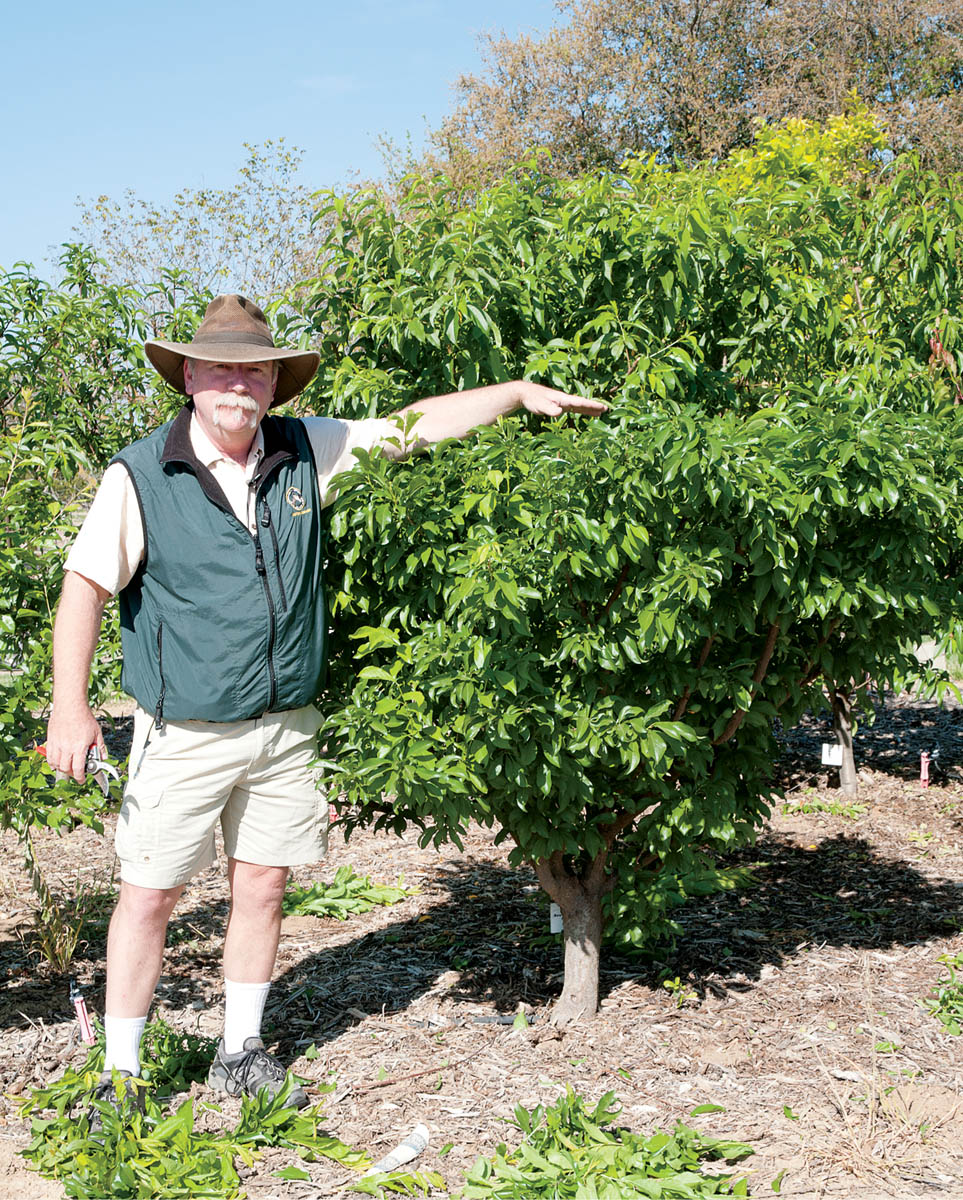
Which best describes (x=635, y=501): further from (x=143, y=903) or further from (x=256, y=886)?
(x=143, y=903)

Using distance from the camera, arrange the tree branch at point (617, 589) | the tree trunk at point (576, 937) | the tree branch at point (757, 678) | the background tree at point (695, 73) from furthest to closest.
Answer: the background tree at point (695, 73) → the tree trunk at point (576, 937) → the tree branch at point (757, 678) → the tree branch at point (617, 589)

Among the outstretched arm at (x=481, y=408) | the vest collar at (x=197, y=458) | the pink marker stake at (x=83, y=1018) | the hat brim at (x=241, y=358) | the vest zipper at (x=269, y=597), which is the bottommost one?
the pink marker stake at (x=83, y=1018)

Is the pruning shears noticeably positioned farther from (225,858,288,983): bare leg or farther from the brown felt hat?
the brown felt hat

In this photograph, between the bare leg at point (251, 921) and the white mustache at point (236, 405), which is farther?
the bare leg at point (251, 921)

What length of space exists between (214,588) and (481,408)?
89cm

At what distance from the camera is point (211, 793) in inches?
126

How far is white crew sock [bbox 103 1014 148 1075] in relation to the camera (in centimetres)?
313

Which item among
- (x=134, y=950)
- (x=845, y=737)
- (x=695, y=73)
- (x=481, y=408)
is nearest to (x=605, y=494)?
(x=481, y=408)

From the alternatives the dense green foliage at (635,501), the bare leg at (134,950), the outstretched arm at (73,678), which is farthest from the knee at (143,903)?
the dense green foliage at (635,501)

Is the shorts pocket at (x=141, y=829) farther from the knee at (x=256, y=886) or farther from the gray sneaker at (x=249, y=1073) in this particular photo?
the gray sneaker at (x=249, y=1073)

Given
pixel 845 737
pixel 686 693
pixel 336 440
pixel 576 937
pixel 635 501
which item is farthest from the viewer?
pixel 845 737

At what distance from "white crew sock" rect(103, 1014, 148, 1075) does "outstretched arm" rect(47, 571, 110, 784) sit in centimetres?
69

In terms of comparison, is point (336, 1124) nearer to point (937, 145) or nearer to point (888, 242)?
point (888, 242)

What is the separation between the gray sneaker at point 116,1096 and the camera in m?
3.00
